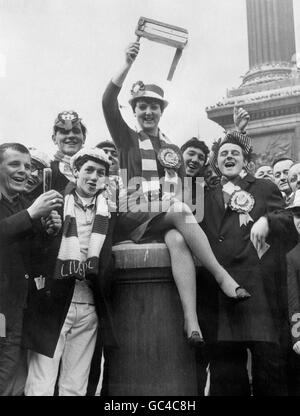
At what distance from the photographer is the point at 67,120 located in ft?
10.5

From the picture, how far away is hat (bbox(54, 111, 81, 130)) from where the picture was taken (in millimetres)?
3189

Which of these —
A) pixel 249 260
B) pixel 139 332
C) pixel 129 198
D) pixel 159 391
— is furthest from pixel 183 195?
pixel 159 391

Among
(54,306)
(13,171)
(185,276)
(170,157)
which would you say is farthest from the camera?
(170,157)

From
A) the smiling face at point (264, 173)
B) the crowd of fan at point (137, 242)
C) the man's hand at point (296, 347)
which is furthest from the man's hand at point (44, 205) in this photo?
the man's hand at point (296, 347)

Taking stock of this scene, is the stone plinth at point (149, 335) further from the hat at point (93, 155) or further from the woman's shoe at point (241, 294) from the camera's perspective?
the hat at point (93, 155)

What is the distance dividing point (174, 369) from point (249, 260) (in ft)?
2.21

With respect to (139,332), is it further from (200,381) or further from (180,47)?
(180,47)

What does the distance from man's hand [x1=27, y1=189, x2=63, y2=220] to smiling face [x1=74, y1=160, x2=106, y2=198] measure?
0.12 meters

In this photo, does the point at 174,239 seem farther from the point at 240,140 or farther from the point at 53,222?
the point at 240,140

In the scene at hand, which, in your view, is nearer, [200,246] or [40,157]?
[200,246]

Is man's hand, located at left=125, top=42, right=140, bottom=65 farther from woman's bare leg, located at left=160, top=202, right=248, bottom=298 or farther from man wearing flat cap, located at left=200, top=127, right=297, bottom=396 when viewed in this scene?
woman's bare leg, located at left=160, top=202, right=248, bottom=298

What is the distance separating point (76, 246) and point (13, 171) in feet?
1.82

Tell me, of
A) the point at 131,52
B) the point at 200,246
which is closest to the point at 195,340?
the point at 200,246

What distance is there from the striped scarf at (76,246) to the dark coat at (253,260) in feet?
1.77
